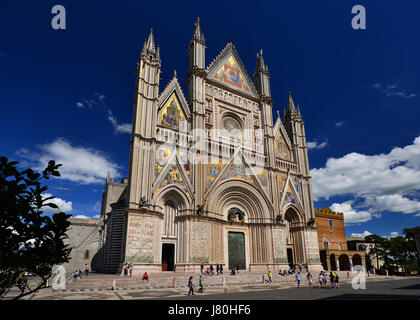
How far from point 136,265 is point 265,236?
559 inches

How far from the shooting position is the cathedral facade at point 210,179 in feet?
77.0

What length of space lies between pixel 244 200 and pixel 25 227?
91.6 feet

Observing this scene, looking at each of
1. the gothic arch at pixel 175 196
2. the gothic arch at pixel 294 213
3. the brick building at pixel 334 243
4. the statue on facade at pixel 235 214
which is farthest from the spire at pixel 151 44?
the brick building at pixel 334 243

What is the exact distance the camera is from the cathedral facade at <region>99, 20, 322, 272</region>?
23.5 m

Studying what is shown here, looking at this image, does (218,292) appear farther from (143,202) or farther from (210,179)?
(210,179)

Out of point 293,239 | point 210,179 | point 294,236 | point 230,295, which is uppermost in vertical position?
point 210,179

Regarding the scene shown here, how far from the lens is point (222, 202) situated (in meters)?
28.5

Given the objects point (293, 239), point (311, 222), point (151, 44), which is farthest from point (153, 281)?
point (151, 44)

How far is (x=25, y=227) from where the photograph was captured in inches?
118

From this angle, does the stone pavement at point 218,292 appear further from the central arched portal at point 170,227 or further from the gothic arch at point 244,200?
the gothic arch at point 244,200

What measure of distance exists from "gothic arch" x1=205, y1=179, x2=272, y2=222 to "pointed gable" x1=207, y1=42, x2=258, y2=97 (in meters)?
13.1

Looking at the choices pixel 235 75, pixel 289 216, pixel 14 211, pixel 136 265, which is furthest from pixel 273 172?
pixel 14 211

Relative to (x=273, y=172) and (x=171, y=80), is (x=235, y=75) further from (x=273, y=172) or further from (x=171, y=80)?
(x=273, y=172)

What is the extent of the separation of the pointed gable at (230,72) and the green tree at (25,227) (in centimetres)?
3149
